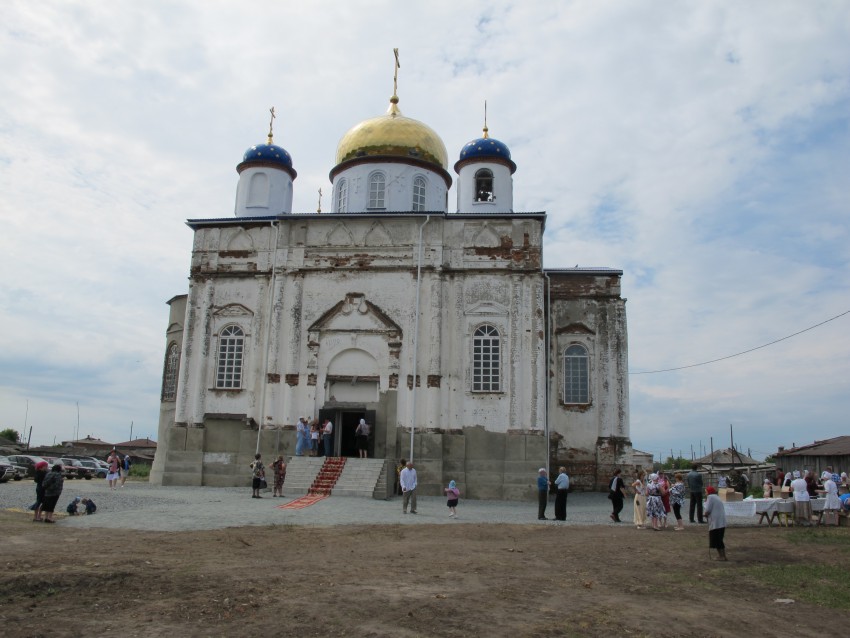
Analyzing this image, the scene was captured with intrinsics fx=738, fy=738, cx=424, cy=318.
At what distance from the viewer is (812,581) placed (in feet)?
34.9

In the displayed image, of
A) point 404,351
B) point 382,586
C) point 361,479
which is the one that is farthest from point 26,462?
point 382,586

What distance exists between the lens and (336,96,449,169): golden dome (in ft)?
98.1

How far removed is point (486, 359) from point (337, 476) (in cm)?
662

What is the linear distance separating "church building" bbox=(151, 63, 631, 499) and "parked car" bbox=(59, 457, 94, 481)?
7.87m

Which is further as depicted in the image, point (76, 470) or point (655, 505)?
point (76, 470)

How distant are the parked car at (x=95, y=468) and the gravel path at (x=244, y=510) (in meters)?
12.6

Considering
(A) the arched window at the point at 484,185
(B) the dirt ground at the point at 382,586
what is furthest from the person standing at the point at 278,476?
(A) the arched window at the point at 484,185

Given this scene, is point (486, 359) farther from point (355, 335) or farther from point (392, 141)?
point (392, 141)

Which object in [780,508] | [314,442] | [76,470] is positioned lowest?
[780,508]

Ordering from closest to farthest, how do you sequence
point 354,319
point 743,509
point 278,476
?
point 743,509, point 278,476, point 354,319

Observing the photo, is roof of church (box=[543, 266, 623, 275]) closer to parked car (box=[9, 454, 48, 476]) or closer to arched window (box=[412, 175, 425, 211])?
arched window (box=[412, 175, 425, 211])

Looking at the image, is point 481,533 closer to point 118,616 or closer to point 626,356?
point 118,616

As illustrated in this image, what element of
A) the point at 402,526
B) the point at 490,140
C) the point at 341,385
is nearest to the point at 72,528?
the point at 402,526

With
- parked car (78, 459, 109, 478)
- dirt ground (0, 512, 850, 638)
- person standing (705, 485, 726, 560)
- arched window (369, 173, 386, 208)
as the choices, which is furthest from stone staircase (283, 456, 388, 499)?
parked car (78, 459, 109, 478)
